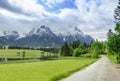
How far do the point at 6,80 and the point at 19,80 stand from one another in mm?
1359

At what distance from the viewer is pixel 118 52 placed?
9625 cm

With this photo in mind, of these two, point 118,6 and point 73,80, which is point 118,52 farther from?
point 73,80

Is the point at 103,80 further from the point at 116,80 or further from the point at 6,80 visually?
the point at 6,80

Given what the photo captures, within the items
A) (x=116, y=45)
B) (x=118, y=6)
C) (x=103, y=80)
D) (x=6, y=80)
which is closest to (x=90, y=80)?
(x=103, y=80)

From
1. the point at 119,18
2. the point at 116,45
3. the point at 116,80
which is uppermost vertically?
the point at 119,18

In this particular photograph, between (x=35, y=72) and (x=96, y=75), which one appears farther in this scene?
(x=35, y=72)

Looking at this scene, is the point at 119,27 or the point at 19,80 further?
the point at 119,27

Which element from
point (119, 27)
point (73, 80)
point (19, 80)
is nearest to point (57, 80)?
point (73, 80)

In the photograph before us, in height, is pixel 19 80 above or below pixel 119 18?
below

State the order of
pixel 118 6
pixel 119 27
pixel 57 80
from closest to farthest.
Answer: pixel 57 80, pixel 119 27, pixel 118 6

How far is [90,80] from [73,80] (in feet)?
6.00

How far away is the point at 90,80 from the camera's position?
32.0 m

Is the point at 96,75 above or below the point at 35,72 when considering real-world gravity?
below

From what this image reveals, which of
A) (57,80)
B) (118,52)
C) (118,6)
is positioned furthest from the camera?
(118,52)
